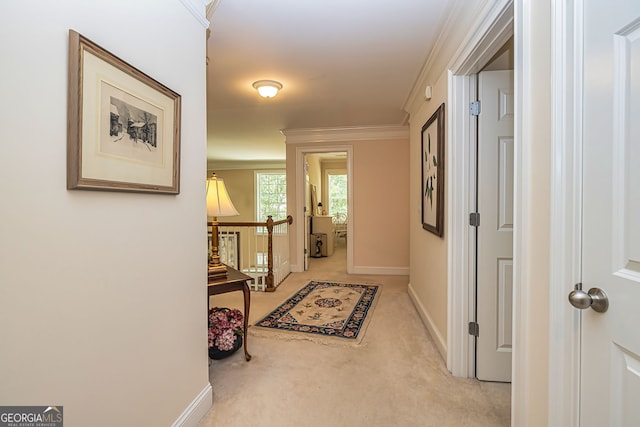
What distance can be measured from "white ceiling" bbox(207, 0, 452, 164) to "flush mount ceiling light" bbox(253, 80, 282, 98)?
59mm

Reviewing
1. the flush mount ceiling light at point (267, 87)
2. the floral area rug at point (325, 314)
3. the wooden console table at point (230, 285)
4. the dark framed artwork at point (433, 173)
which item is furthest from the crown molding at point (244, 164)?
the wooden console table at point (230, 285)

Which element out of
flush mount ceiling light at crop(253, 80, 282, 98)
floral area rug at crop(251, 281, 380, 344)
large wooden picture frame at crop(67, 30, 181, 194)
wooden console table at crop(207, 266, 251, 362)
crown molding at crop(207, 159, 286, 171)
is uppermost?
crown molding at crop(207, 159, 286, 171)

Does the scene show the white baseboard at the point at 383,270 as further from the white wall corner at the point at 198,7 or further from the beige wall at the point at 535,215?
the white wall corner at the point at 198,7

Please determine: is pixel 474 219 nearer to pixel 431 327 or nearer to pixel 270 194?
pixel 431 327

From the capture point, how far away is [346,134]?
484 cm

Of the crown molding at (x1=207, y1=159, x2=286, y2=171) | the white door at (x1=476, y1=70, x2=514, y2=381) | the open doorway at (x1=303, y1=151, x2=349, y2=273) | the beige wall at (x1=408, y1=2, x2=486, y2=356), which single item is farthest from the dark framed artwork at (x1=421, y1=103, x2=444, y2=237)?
the crown molding at (x1=207, y1=159, x2=286, y2=171)

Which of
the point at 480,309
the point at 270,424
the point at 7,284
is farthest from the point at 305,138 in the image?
the point at 7,284

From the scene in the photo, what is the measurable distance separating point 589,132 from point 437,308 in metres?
1.82

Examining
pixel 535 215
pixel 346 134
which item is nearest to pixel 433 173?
pixel 535 215

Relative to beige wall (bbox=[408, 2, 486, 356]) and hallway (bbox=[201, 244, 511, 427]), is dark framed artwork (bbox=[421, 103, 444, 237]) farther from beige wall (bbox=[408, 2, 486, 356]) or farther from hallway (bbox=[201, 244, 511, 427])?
hallway (bbox=[201, 244, 511, 427])

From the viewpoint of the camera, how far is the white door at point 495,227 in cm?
188

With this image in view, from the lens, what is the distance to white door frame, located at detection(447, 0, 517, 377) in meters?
1.95

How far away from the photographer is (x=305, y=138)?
496 centimetres

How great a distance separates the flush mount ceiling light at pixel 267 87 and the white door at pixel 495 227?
6.02 feet
